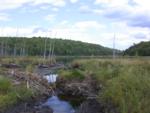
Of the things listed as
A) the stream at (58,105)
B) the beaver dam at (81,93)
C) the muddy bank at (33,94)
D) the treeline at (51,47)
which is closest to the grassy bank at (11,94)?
the beaver dam at (81,93)

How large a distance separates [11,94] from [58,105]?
3.59 metres

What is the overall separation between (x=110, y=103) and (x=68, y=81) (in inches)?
606

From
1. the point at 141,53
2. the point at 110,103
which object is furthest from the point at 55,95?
the point at 141,53

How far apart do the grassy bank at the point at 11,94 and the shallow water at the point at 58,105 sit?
1762 mm

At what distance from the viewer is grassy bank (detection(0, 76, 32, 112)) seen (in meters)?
22.6

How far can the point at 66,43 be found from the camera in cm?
17262

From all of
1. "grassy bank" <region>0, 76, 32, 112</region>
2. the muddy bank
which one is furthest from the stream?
"grassy bank" <region>0, 76, 32, 112</region>

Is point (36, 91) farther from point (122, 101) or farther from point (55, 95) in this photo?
point (122, 101)

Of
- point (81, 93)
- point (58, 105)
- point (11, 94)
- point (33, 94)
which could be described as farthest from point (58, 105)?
point (81, 93)

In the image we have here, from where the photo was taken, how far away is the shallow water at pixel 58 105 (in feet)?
77.4

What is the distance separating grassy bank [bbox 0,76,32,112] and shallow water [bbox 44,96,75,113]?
5.78 feet

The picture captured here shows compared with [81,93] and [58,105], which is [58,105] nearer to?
[58,105]

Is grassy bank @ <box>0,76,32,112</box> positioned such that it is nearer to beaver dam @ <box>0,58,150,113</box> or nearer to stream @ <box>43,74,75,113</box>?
beaver dam @ <box>0,58,150,113</box>

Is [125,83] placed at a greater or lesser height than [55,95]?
greater
